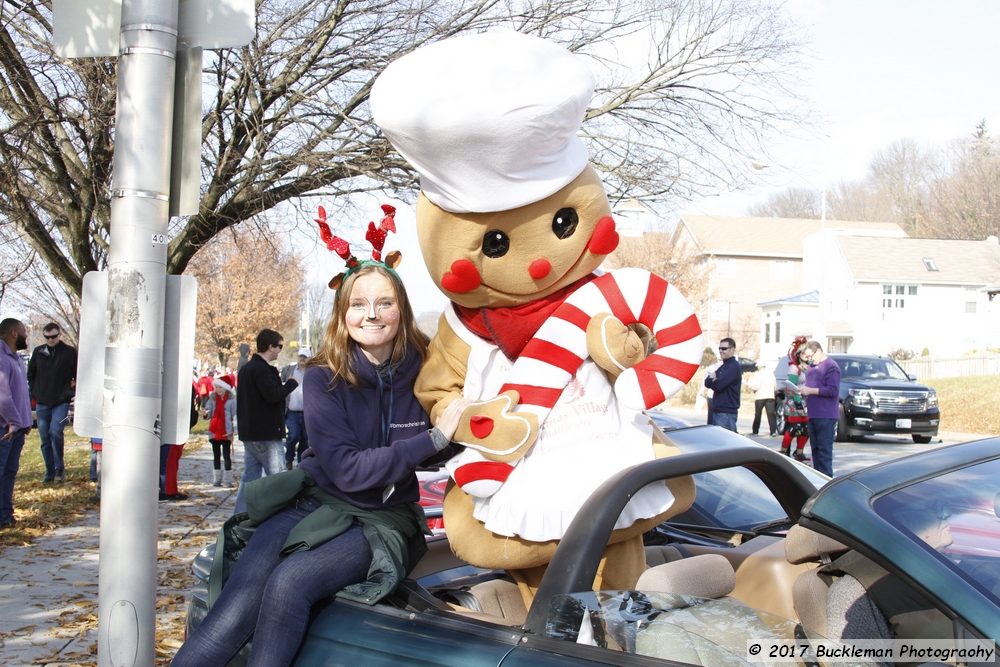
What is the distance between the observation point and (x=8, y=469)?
8047 mm

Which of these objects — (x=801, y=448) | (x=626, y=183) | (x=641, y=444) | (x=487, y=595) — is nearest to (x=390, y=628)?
(x=487, y=595)

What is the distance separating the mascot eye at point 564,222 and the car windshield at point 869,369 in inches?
647

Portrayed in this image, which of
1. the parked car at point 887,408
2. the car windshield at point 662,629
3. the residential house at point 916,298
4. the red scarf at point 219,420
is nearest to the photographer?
the car windshield at point 662,629

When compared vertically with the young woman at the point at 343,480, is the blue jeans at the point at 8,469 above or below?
below

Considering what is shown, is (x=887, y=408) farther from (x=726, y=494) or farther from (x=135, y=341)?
(x=135, y=341)

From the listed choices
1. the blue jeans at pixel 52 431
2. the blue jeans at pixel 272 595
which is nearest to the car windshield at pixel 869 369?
the blue jeans at pixel 52 431

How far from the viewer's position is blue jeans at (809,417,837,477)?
1016 centimetres

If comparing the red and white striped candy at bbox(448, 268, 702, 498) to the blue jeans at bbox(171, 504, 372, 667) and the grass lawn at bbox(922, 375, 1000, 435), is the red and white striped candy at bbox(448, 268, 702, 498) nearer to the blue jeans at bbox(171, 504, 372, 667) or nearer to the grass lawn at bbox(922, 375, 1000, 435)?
the blue jeans at bbox(171, 504, 372, 667)

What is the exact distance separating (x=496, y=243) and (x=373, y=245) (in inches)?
21.6

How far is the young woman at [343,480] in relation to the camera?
2.57 meters

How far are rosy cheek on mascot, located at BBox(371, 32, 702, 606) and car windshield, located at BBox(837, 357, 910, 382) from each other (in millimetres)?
16438

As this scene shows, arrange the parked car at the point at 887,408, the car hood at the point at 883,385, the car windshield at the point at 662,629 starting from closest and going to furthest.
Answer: the car windshield at the point at 662,629
the parked car at the point at 887,408
the car hood at the point at 883,385

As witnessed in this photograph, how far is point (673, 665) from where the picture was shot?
1856 millimetres

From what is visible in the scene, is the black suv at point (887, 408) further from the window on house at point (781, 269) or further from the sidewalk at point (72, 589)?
the window on house at point (781, 269)
